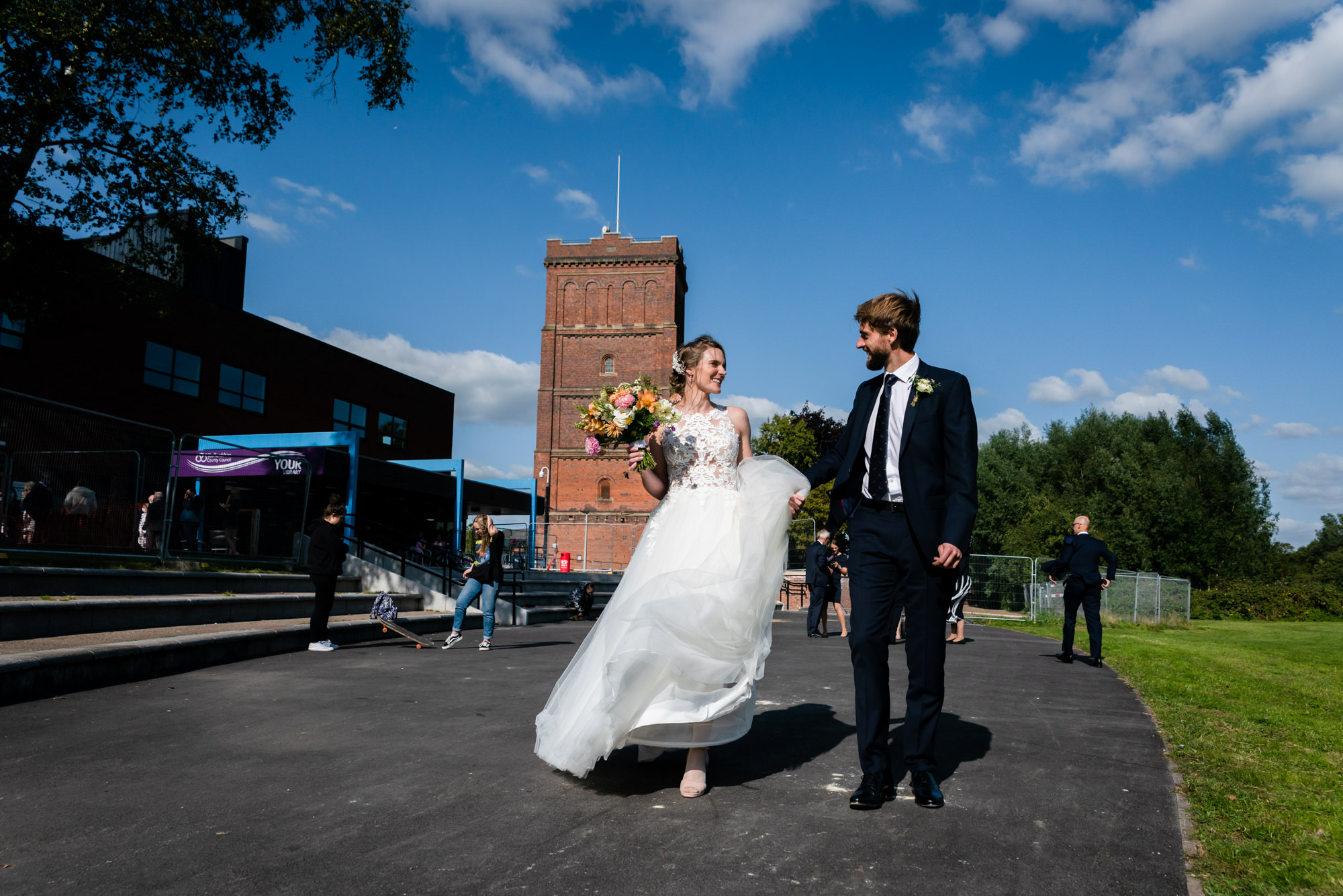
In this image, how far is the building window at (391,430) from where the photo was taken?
38.8 metres

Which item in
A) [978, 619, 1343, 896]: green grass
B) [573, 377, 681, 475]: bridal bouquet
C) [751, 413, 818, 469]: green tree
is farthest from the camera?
[751, 413, 818, 469]: green tree

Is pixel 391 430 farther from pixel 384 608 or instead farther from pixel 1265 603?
pixel 1265 603

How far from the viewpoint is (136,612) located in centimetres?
1019

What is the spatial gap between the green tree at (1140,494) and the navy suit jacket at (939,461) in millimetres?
30800

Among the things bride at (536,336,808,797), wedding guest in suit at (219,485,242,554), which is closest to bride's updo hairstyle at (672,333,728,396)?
bride at (536,336,808,797)

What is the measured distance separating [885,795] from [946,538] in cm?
113

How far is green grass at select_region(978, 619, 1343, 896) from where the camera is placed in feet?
10.0

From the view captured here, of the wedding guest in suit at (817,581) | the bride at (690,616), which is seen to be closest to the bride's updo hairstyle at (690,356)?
the bride at (690,616)

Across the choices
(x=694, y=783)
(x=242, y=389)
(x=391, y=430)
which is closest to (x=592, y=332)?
(x=391, y=430)

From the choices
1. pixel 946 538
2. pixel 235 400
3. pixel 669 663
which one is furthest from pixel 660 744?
pixel 235 400

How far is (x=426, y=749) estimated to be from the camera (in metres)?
4.88

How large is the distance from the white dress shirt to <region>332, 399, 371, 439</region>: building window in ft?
110

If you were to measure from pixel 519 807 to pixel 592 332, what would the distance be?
56302 millimetres

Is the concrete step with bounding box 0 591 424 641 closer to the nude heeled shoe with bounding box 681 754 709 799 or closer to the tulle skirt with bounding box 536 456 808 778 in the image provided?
the tulle skirt with bounding box 536 456 808 778
